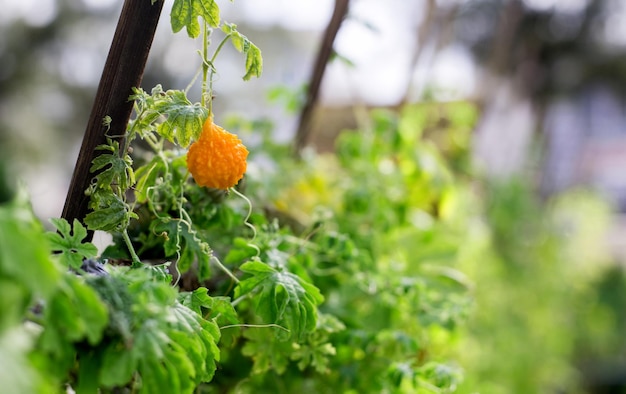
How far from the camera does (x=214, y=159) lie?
0.49 meters

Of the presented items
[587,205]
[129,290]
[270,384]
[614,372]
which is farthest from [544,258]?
[129,290]

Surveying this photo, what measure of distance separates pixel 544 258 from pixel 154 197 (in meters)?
2.42

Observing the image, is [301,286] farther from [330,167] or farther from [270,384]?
[330,167]

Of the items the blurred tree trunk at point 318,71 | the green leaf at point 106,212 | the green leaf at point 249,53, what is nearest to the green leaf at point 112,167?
the green leaf at point 106,212

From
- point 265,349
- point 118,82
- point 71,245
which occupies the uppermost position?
point 118,82

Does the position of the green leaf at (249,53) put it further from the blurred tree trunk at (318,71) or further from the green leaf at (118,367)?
the blurred tree trunk at (318,71)

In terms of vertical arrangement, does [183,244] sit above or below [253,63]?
below

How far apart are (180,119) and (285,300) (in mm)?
163

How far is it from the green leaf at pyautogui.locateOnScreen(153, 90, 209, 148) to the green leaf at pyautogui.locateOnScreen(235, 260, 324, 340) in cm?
12

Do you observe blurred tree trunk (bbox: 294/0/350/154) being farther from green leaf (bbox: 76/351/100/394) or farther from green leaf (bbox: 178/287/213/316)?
green leaf (bbox: 76/351/100/394)

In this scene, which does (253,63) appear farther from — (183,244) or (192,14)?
(183,244)

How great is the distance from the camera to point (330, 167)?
1.44 metres

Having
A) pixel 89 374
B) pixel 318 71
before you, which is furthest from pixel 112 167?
pixel 318 71

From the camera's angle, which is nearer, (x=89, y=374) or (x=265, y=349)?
(x=89, y=374)
